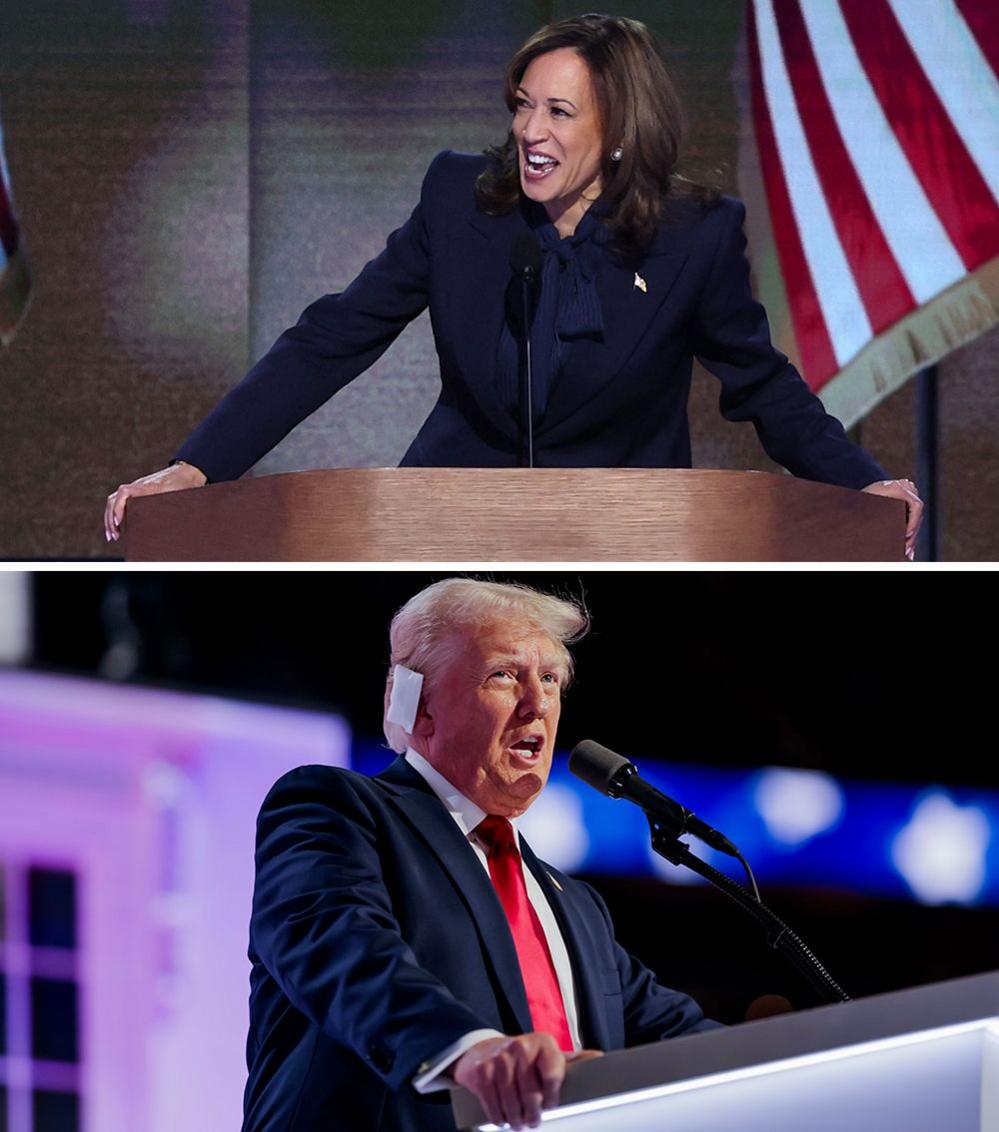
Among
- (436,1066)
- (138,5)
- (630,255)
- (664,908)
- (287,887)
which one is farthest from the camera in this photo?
(138,5)

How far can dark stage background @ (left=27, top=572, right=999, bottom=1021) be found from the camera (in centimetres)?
119

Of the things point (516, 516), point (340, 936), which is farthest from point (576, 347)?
point (340, 936)

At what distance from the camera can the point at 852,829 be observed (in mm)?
1325

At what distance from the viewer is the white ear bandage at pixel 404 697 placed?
1225 mm

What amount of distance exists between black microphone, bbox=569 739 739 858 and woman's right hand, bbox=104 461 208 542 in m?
0.48

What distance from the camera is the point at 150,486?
1.69 meters

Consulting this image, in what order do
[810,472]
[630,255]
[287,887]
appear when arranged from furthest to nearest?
1. [630,255]
2. [810,472]
3. [287,887]

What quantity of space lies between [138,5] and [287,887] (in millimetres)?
2806

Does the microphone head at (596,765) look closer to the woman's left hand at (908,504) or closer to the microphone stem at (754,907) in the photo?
the microphone stem at (754,907)

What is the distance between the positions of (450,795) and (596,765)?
12cm

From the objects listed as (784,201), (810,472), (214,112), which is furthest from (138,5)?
(810,472)

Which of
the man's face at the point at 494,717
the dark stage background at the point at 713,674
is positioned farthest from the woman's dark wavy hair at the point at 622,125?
the man's face at the point at 494,717

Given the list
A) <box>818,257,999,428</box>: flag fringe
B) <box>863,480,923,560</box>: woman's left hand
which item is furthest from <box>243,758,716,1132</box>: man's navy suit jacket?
<box>818,257,999,428</box>: flag fringe

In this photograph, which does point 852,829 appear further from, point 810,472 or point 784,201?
point 784,201
